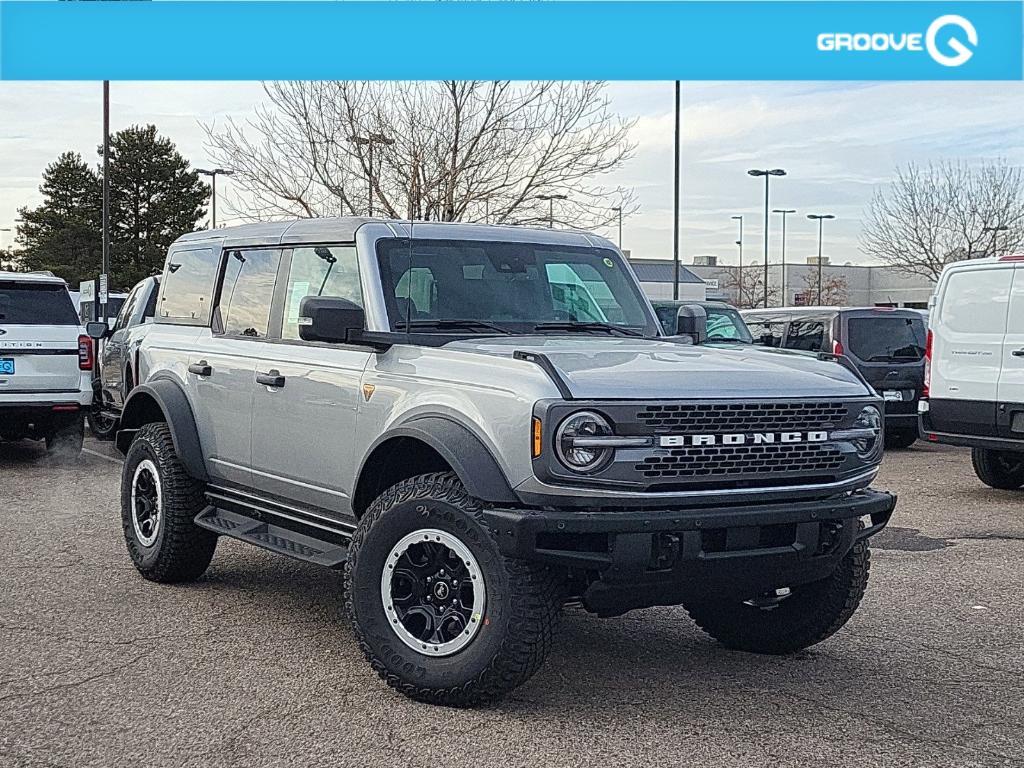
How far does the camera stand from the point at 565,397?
4.71 m

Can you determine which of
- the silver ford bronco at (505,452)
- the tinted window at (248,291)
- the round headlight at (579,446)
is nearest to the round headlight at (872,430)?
the silver ford bronco at (505,452)

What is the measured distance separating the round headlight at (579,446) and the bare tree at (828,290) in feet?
235

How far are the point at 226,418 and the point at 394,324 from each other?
4.54ft

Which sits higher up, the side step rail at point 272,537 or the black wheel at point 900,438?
the side step rail at point 272,537

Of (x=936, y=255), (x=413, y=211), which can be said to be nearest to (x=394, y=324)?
(x=413, y=211)

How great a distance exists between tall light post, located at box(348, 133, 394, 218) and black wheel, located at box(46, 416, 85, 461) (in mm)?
13650

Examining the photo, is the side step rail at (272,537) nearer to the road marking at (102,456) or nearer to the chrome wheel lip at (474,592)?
→ the chrome wheel lip at (474,592)

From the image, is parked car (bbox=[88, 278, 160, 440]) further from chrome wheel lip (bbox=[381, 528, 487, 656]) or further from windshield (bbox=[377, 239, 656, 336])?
chrome wheel lip (bbox=[381, 528, 487, 656])

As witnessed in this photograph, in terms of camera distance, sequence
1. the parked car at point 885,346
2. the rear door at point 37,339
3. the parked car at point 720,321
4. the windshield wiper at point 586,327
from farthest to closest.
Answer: the parked car at point 720,321 → the parked car at point 885,346 → the rear door at point 37,339 → the windshield wiper at point 586,327

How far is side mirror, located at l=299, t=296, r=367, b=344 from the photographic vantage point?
5.54 metres

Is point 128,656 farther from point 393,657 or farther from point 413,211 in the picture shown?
point 413,211

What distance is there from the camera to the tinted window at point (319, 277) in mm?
6195

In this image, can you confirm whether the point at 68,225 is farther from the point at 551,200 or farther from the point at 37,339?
the point at 37,339

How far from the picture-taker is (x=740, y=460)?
494 cm
